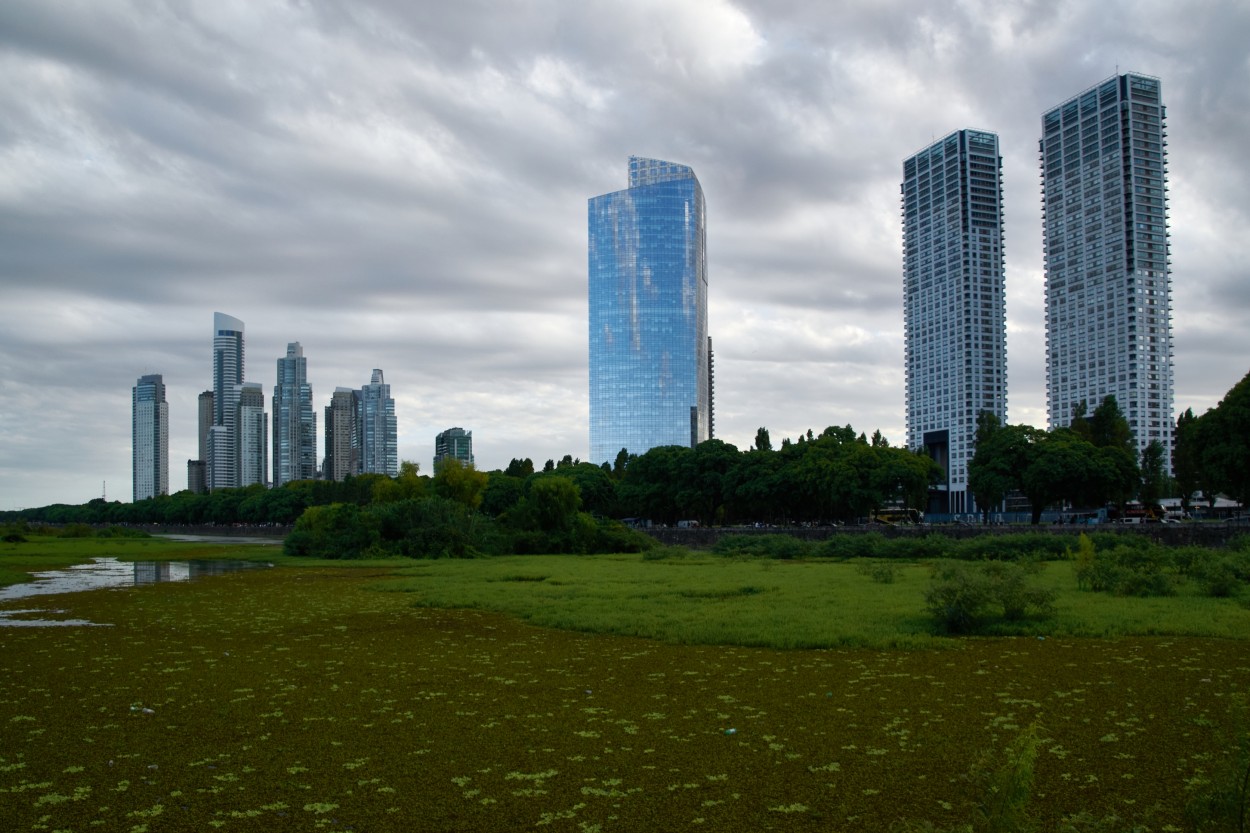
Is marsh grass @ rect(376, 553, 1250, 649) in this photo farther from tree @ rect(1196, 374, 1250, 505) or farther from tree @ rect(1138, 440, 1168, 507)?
tree @ rect(1138, 440, 1168, 507)

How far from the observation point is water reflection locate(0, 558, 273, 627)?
29656 mm

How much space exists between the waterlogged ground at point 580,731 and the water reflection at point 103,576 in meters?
11.2

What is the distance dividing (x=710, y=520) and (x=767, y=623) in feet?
314

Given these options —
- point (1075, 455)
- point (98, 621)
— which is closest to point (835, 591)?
point (98, 621)

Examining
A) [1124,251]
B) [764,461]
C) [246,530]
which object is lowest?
[246,530]

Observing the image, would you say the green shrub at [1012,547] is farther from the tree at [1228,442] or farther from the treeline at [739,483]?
the treeline at [739,483]

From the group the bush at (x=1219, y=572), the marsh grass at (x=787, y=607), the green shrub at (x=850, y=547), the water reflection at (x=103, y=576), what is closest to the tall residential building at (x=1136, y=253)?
the green shrub at (x=850, y=547)

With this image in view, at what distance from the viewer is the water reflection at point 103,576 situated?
29.7 metres

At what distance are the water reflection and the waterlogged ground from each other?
36.8 ft

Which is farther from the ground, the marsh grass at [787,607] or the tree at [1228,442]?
the tree at [1228,442]

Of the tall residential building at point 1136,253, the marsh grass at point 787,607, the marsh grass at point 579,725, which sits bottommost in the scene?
the marsh grass at point 787,607

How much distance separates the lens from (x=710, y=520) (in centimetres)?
11731

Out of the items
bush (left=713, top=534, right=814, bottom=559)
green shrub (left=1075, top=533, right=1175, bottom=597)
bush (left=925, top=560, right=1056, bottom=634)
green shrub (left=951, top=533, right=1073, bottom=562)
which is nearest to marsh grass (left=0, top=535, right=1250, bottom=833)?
bush (left=925, top=560, right=1056, bottom=634)

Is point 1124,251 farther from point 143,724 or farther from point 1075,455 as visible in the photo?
point 143,724
